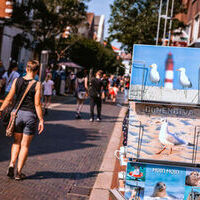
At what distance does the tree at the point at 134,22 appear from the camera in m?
23.1

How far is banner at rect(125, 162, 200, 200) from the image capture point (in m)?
3.55

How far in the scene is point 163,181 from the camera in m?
3.57

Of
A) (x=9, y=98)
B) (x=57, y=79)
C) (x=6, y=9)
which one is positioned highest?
(x=6, y=9)

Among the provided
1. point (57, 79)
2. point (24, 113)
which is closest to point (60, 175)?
Answer: point (24, 113)

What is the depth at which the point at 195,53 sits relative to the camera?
3.57m

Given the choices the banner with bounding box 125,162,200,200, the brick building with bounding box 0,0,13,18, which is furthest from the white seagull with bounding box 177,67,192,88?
the brick building with bounding box 0,0,13,18

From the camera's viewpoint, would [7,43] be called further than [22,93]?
Yes

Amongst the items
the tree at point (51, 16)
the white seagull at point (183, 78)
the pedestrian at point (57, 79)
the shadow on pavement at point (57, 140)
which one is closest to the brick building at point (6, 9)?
the tree at point (51, 16)

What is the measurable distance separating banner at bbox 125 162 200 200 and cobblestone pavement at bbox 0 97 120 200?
169cm

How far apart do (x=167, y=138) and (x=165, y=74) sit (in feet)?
2.04

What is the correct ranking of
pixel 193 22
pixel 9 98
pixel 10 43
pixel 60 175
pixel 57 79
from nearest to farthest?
pixel 9 98 → pixel 60 175 → pixel 193 22 → pixel 57 79 → pixel 10 43

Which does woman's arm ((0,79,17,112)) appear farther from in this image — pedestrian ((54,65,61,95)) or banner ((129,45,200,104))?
pedestrian ((54,65,61,95))

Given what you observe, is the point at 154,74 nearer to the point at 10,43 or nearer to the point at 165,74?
the point at 165,74

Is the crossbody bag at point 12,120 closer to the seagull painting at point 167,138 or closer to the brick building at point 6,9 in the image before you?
the seagull painting at point 167,138
